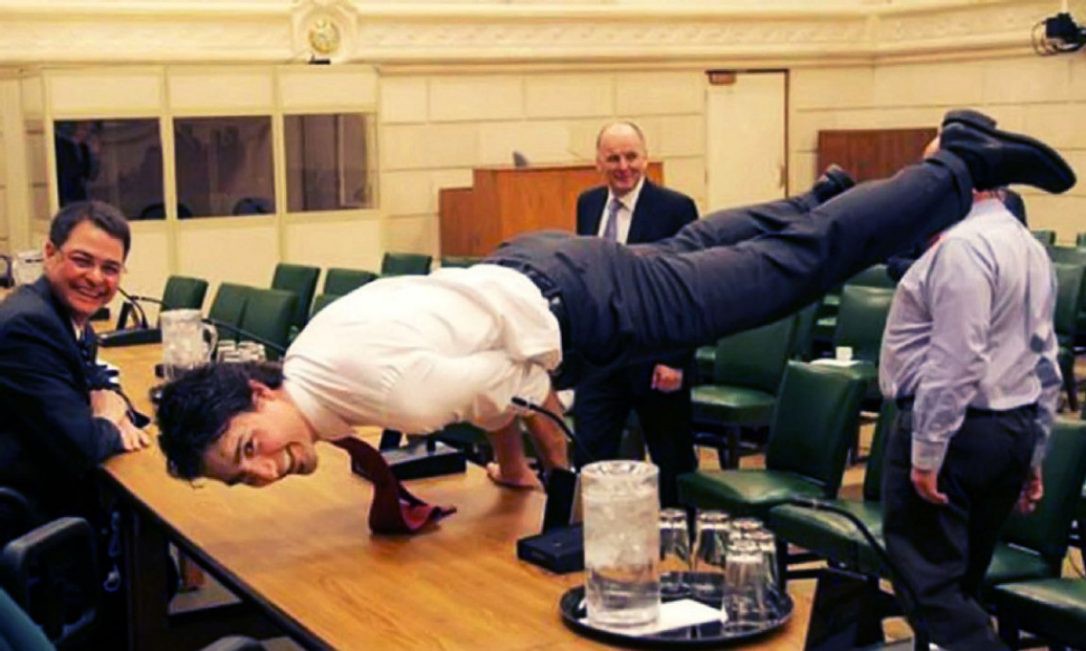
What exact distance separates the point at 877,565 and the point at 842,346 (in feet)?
7.73

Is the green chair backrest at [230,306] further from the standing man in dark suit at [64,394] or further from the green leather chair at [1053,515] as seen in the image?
the green leather chair at [1053,515]

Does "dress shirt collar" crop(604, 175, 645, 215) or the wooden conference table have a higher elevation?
"dress shirt collar" crop(604, 175, 645, 215)

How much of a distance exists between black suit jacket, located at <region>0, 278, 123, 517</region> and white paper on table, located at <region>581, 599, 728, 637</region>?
171cm

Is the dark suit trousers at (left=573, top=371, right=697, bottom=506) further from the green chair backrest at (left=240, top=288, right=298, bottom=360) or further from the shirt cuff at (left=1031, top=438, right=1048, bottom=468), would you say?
the green chair backrest at (left=240, top=288, right=298, bottom=360)

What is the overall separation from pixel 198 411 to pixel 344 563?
0.45 metres

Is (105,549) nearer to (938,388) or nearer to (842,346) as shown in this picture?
(938,388)

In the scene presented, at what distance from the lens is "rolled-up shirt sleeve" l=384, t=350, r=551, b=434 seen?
255cm

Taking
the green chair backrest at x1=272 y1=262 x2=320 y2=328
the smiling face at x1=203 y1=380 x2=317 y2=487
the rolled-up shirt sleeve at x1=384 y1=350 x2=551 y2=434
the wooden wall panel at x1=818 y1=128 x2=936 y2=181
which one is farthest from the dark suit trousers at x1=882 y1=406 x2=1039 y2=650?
the wooden wall panel at x1=818 y1=128 x2=936 y2=181

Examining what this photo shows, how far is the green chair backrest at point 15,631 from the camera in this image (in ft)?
5.97

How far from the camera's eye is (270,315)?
21.7 feet

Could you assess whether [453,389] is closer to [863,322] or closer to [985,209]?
[985,209]

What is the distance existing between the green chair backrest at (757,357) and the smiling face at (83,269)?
2.66 meters

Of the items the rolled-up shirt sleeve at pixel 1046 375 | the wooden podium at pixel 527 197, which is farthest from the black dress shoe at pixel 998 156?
the wooden podium at pixel 527 197

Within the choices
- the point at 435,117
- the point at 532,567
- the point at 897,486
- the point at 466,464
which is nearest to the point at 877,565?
the point at 897,486
